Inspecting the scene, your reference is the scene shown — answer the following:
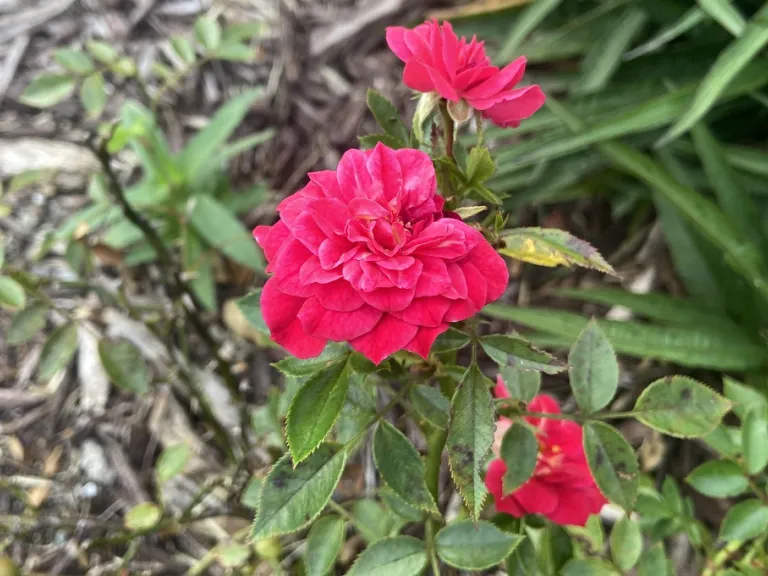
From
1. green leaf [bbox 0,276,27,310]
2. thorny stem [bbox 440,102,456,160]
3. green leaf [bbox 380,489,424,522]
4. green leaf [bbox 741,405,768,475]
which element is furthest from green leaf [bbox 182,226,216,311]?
green leaf [bbox 741,405,768,475]

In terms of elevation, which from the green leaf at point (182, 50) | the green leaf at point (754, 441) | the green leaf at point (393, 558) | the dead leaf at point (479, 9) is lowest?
the green leaf at point (754, 441)

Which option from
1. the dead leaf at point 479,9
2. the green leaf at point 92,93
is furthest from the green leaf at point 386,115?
the dead leaf at point 479,9

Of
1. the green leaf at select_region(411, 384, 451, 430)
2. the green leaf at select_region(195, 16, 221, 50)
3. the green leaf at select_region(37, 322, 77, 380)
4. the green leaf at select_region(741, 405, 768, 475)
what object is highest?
the green leaf at select_region(195, 16, 221, 50)

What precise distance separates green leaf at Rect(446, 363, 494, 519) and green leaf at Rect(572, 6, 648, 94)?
97cm

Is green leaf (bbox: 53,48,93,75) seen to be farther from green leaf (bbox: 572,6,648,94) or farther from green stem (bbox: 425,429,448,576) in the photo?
green leaf (bbox: 572,6,648,94)

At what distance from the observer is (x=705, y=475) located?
0.68 metres

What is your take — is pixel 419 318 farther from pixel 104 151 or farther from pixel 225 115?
pixel 225 115

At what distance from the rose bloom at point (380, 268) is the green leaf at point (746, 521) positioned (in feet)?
1.32

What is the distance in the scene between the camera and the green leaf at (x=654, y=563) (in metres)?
0.67

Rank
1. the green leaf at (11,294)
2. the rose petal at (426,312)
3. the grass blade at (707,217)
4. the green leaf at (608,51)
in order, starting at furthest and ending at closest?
1. the green leaf at (608,51)
2. the grass blade at (707,217)
3. the green leaf at (11,294)
4. the rose petal at (426,312)

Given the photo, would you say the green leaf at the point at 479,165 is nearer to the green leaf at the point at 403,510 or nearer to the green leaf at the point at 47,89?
the green leaf at the point at 403,510

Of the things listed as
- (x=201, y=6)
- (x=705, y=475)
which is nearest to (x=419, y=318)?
(x=705, y=475)

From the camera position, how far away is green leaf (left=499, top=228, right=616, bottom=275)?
18.9 inches

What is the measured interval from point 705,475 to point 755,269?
0.46 metres
